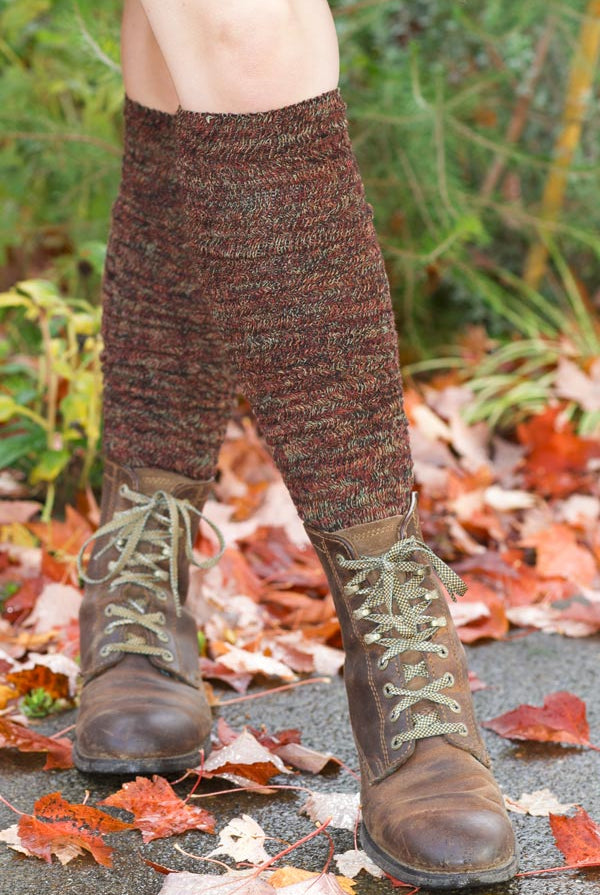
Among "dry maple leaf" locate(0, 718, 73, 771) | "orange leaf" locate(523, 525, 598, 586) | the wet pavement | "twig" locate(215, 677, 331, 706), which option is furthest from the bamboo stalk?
"dry maple leaf" locate(0, 718, 73, 771)

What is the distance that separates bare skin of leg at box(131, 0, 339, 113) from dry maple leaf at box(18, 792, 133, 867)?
73 centimetres

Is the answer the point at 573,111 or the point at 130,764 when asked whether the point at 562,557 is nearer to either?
the point at 130,764

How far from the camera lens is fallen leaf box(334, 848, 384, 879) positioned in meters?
1.01

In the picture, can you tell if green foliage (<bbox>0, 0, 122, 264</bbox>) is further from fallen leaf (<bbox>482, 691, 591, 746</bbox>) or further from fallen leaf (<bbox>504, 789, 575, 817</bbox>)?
fallen leaf (<bbox>504, 789, 575, 817</bbox>)

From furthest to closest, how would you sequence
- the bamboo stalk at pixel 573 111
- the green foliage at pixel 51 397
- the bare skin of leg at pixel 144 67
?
the bamboo stalk at pixel 573 111, the green foliage at pixel 51 397, the bare skin of leg at pixel 144 67

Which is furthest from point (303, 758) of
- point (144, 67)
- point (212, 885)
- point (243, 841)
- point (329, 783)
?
point (144, 67)

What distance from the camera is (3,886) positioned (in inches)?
38.1

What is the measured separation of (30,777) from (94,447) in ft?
3.11

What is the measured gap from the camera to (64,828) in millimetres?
1021

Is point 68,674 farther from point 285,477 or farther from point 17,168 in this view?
point 17,168

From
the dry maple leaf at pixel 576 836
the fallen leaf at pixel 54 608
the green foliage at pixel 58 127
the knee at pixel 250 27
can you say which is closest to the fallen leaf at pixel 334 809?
the dry maple leaf at pixel 576 836

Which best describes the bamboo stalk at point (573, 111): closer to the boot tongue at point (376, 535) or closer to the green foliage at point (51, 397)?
the green foliage at point (51, 397)

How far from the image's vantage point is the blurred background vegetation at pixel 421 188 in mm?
2135

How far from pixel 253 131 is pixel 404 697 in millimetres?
602
